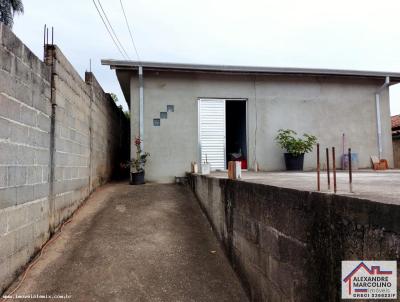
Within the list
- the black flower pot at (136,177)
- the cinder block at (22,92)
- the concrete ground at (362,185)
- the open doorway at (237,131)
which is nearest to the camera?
the concrete ground at (362,185)

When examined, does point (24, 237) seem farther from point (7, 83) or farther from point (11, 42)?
point (11, 42)

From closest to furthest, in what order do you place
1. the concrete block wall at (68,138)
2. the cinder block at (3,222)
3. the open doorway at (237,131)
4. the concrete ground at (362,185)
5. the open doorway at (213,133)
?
the concrete ground at (362,185) < the cinder block at (3,222) < the concrete block wall at (68,138) < the open doorway at (213,133) < the open doorway at (237,131)

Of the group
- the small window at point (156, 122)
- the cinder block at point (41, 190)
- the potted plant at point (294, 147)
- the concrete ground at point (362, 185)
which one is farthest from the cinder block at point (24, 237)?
the potted plant at point (294, 147)

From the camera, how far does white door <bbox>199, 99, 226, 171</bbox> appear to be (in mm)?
7848

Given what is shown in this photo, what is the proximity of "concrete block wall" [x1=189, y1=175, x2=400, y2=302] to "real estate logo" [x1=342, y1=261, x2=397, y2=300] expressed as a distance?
3cm

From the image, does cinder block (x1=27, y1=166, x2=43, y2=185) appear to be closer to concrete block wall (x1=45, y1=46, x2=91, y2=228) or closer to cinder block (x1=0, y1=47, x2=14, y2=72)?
concrete block wall (x1=45, y1=46, x2=91, y2=228)

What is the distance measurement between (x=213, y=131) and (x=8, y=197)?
5692 mm

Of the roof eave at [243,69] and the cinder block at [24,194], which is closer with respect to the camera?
the cinder block at [24,194]

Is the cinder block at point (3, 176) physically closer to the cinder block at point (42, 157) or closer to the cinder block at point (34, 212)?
the cinder block at point (34, 212)

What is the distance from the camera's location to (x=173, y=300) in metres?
2.87

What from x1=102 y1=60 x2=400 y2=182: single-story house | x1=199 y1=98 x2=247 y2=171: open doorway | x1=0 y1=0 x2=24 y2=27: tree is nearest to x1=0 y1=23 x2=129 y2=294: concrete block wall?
x1=102 y1=60 x2=400 y2=182: single-story house

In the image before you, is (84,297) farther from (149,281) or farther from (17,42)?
(17,42)

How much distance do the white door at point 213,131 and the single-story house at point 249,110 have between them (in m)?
0.03

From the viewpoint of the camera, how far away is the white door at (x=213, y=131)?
7.85 m
